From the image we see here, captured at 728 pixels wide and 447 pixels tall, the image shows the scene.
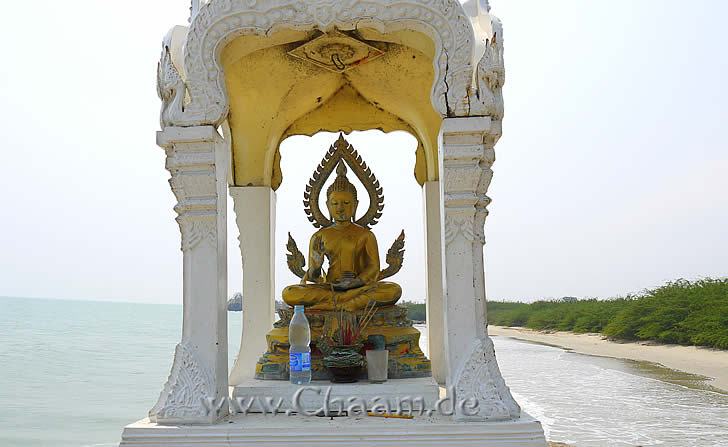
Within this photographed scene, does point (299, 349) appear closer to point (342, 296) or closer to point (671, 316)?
point (342, 296)

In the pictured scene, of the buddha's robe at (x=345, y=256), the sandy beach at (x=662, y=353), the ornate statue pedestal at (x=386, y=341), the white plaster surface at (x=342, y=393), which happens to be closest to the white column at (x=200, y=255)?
the white plaster surface at (x=342, y=393)

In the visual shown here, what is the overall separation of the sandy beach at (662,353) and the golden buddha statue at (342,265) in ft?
45.6

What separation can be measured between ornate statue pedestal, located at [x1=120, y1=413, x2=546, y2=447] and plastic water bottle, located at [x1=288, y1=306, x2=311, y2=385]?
777mm

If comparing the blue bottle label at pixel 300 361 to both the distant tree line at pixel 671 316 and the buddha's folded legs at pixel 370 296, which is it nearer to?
the buddha's folded legs at pixel 370 296

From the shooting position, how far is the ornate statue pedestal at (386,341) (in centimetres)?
541

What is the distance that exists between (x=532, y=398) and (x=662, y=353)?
37.1 feet

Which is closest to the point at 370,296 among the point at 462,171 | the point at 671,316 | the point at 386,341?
the point at 386,341

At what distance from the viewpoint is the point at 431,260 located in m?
6.22

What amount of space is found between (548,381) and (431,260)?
48.4 feet

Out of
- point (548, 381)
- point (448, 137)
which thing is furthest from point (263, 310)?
point (548, 381)

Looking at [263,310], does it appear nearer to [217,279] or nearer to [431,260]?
[431,260]

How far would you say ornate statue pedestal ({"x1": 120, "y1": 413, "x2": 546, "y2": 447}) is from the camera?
4059 millimetres

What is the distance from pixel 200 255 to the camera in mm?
4449

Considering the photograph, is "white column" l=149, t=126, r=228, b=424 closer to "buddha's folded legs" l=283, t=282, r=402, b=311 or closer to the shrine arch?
the shrine arch
